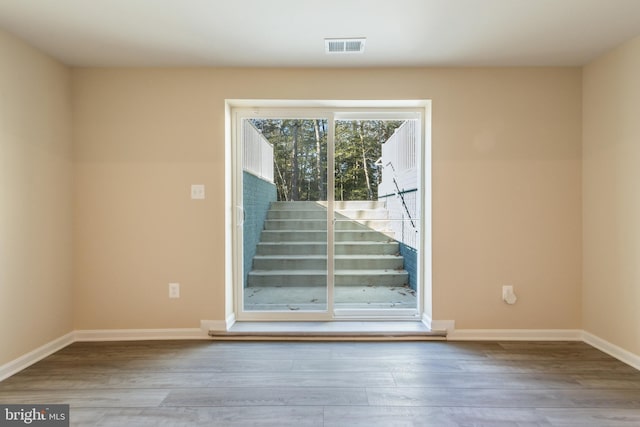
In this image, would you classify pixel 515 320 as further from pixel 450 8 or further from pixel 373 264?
pixel 450 8

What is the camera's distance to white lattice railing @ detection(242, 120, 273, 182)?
122 inches

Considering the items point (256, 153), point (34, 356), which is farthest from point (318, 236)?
point (34, 356)

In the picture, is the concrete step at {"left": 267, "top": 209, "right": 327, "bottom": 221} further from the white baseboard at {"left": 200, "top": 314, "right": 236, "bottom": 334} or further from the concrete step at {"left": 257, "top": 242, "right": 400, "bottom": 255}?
the white baseboard at {"left": 200, "top": 314, "right": 236, "bottom": 334}

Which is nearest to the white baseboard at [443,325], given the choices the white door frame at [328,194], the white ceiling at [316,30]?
the white door frame at [328,194]

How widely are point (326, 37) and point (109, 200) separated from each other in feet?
7.34

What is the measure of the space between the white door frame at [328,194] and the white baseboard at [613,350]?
1.31 metres

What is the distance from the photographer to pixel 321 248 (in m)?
3.11

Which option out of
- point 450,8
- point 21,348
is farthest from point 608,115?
point 21,348

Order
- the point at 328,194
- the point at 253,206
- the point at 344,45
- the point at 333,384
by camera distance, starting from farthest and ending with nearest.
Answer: the point at 253,206 → the point at 328,194 → the point at 344,45 → the point at 333,384

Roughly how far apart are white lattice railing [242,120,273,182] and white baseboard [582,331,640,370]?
3068mm

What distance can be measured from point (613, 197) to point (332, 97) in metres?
2.35

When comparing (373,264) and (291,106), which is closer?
(291,106)

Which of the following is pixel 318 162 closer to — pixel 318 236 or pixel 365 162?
pixel 365 162

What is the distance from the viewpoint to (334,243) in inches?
123
